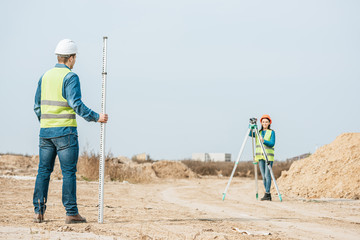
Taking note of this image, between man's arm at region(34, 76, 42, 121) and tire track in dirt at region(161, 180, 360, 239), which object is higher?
man's arm at region(34, 76, 42, 121)

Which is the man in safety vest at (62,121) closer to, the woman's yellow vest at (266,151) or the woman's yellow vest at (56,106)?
the woman's yellow vest at (56,106)

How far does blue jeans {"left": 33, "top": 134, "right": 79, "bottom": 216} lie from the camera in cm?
609

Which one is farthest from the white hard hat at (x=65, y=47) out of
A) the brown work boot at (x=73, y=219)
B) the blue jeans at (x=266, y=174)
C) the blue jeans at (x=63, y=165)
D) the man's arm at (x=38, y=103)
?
the blue jeans at (x=266, y=174)

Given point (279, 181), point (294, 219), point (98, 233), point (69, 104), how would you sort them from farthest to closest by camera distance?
point (279, 181)
point (294, 219)
point (69, 104)
point (98, 233)

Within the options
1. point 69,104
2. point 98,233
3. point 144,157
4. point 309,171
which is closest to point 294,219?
point 98,233

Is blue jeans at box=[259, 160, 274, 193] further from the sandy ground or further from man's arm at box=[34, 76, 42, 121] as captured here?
man's arm at box=[34, 76, 42, 121]

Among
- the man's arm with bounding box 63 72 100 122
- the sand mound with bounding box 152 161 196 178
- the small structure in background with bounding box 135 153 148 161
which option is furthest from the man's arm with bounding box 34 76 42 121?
the small structure in background with bounding box 135 153 148 161

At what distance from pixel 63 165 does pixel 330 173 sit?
1054 centimetres

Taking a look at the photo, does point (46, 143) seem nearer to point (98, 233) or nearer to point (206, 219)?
point (98, 233)

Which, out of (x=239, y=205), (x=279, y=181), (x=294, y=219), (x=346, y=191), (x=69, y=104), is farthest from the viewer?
(x=279, y=181)

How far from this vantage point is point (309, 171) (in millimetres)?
15117

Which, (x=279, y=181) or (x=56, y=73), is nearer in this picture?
(x=56, y=73)

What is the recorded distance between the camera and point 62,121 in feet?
20.1

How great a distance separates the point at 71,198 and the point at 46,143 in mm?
856
